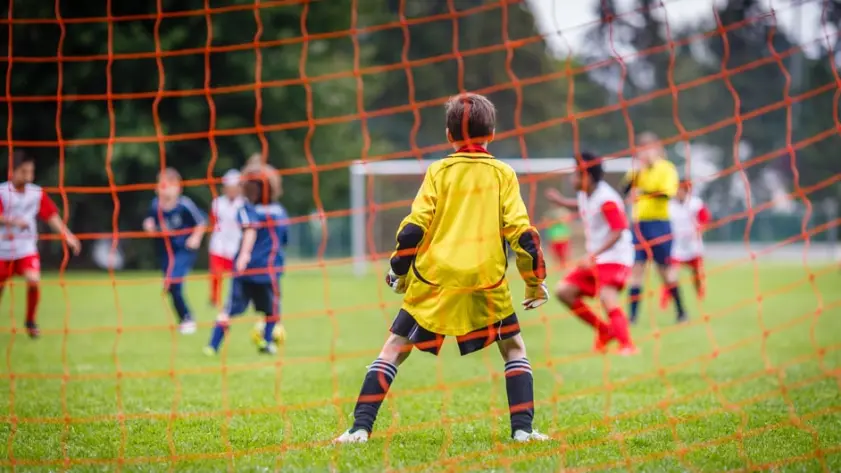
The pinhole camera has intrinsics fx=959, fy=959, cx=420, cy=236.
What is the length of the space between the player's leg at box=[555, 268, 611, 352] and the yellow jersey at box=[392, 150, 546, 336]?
11.1ft

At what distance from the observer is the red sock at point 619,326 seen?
7707mm

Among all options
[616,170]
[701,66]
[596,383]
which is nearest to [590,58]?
[701,66]

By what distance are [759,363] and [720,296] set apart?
27.7 feet

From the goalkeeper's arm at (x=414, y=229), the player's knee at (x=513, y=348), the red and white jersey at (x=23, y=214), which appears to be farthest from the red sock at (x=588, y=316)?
the red and white jersey at (x=23, y=214)

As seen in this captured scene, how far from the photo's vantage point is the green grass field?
4.04 meters

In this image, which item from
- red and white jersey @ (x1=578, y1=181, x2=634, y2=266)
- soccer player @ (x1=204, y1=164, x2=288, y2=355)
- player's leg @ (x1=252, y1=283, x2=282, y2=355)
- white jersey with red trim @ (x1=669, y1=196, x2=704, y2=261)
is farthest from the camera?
white jersey with red trim @ (x1=669, y1=196, x2=704, y2=261)

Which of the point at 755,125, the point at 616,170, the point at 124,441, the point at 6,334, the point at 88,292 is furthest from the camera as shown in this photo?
the point at 755,125

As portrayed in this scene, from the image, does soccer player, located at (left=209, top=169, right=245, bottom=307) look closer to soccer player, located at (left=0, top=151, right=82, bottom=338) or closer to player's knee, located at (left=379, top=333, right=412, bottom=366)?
soccer player, located at (left=0, top=151, right=82, bottom=338)

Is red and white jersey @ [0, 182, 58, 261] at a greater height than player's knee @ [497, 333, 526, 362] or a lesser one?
greater

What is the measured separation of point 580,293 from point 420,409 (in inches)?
105

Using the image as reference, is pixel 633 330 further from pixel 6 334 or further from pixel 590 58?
pixel 590 58

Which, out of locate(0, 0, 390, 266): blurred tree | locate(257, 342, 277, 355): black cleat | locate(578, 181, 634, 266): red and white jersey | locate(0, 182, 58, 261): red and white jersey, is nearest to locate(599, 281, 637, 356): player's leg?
locate(578, 181, 634, 266): red and white jersey

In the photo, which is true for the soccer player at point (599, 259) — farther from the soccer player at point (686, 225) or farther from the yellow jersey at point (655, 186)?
the soccer player at point (686, 225)

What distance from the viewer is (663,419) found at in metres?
4.95
